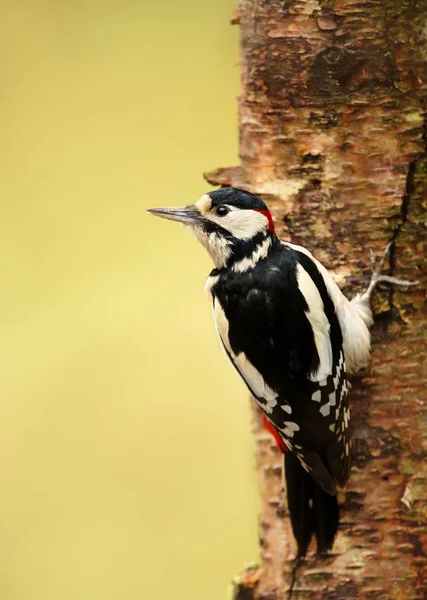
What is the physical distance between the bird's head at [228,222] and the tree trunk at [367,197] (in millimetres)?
173

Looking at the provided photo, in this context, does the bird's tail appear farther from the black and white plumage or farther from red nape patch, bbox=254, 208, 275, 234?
red nape patch, bbox=254, 208, 275, 234

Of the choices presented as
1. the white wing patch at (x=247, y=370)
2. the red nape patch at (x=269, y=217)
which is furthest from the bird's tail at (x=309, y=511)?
the red nape patch at (x=269, y=217)

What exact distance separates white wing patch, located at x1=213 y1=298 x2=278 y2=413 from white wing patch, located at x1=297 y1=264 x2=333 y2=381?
13 cm

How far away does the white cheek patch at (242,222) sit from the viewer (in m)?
2.38

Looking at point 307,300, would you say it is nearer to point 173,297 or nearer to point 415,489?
point 415,489

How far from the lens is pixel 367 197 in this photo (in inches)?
96.1

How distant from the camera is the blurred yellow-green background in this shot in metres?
4.46

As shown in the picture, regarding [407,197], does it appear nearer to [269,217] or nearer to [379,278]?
[379,278]

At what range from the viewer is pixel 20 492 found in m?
4.64

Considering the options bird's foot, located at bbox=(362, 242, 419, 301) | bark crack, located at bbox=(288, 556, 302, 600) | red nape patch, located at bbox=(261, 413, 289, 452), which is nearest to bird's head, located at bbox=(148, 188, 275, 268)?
bird's foot, located at bbox=(362, 242, 419, 301)

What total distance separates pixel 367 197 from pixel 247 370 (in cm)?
59

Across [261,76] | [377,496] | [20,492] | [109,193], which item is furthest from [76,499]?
[261,76]

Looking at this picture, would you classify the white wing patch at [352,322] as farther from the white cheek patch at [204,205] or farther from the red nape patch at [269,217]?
the white cheek patch at [204,205]

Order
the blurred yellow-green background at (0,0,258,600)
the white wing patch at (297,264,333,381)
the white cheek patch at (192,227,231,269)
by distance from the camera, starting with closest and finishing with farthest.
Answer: the white wing patch at (297,264,333,381), the white cheek patch at (192,227,231,269), the blurred yellow-green background at (0,0,258,600)
